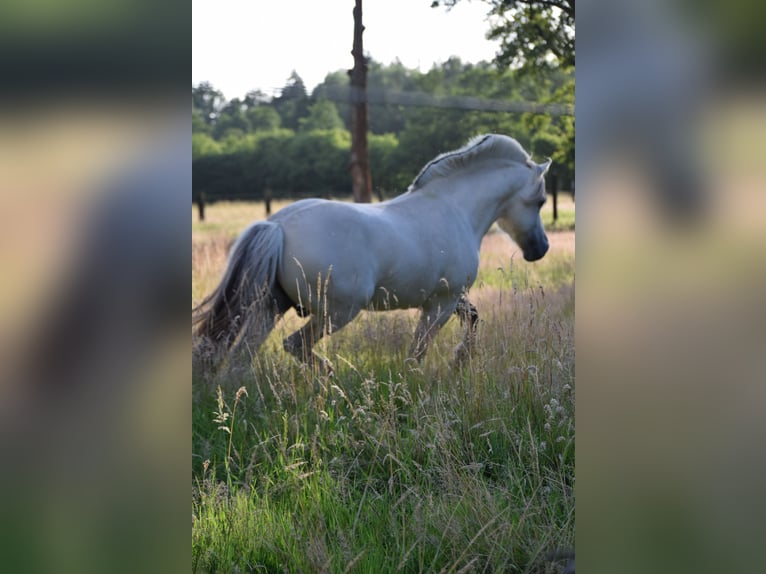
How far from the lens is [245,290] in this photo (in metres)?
3.90

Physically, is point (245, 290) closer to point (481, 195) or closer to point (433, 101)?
point (481, 195)

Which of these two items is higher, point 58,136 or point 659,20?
point 659,20

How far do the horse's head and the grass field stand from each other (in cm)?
158

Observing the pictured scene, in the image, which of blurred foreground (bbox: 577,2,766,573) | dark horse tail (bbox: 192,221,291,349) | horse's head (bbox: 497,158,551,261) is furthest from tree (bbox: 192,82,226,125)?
blurred foreground (bbox: 577,2,766,573)

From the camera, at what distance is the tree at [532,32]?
9.21m

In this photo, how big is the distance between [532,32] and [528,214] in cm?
556

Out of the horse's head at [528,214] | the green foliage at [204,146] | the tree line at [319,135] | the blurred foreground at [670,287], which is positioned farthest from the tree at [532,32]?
the green foliage at [204,146]

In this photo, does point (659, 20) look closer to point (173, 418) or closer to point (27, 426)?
point (173, 418)

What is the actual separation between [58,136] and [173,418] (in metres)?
0.34

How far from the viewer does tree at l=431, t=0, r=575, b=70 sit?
30.2 ft

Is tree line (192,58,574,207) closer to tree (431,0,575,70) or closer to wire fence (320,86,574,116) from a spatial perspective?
wire fence (320,86,574,116)

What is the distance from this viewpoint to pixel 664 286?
0.83 m

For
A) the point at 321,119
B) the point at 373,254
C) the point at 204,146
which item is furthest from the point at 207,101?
the point at 373,254

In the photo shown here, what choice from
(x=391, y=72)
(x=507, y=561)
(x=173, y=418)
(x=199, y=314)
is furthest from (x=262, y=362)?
(x=391, y=72)
